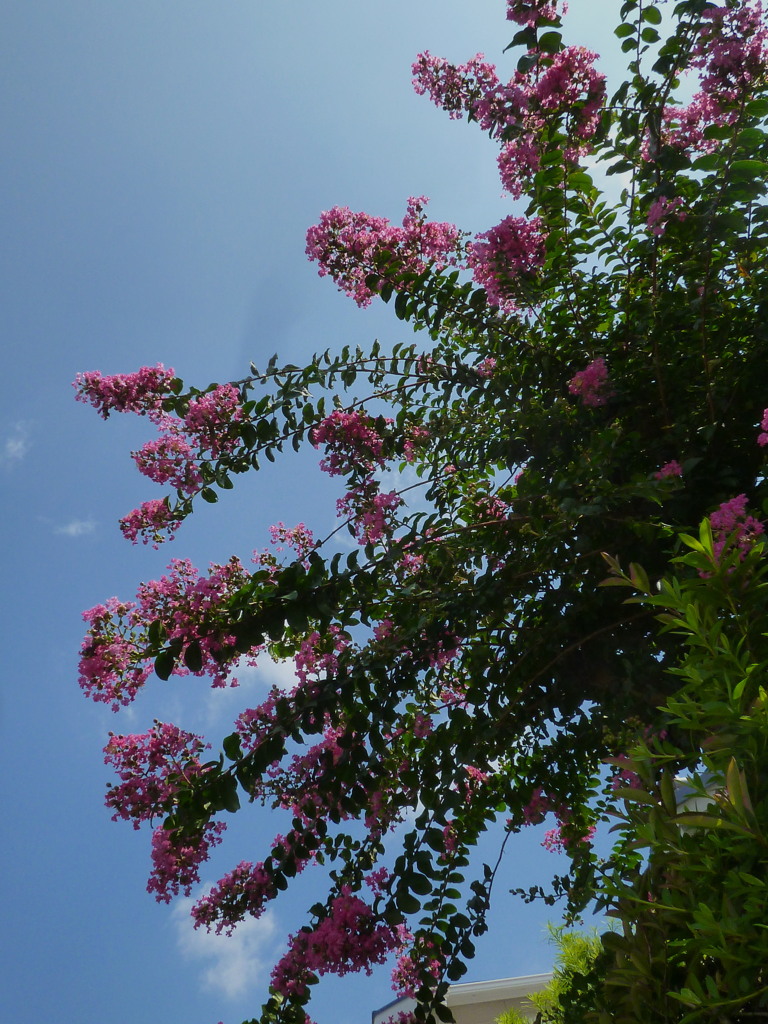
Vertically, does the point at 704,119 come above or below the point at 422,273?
below

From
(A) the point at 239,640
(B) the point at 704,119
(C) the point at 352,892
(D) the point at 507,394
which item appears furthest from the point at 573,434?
(C) the point at 352,892

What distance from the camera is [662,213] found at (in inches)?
71.4

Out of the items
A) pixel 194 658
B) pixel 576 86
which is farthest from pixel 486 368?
pixel 194 658

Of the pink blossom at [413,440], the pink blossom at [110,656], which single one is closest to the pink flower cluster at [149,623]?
the pink blossom at [110,656]

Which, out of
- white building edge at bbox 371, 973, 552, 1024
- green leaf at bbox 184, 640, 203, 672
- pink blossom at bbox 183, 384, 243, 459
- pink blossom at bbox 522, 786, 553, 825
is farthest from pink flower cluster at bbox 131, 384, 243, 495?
white building edge at bbox 371, 973, 552, 1024

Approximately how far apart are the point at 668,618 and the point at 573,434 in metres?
1.43

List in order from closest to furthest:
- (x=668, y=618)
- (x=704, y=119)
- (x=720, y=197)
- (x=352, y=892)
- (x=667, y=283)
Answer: (x=668, y=618)
(x=720, y=197)
(x=352, y=892)
(x=704, y=119)
(x=667, y=283)

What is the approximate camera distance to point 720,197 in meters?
1.71

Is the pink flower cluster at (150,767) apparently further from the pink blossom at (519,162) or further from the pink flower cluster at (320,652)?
the pink blossom at (519,162)

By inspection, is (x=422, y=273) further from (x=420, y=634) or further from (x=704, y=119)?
(x=420, y=634)

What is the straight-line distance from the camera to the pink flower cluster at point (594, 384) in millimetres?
1950

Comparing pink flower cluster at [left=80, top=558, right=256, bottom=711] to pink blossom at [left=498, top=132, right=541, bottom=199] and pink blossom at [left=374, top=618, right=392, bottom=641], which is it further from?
pink blossom at [left=498, top=132, right=541, bottom=199]

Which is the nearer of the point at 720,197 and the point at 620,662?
the point at 720,197

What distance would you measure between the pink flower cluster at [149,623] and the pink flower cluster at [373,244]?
113cm
